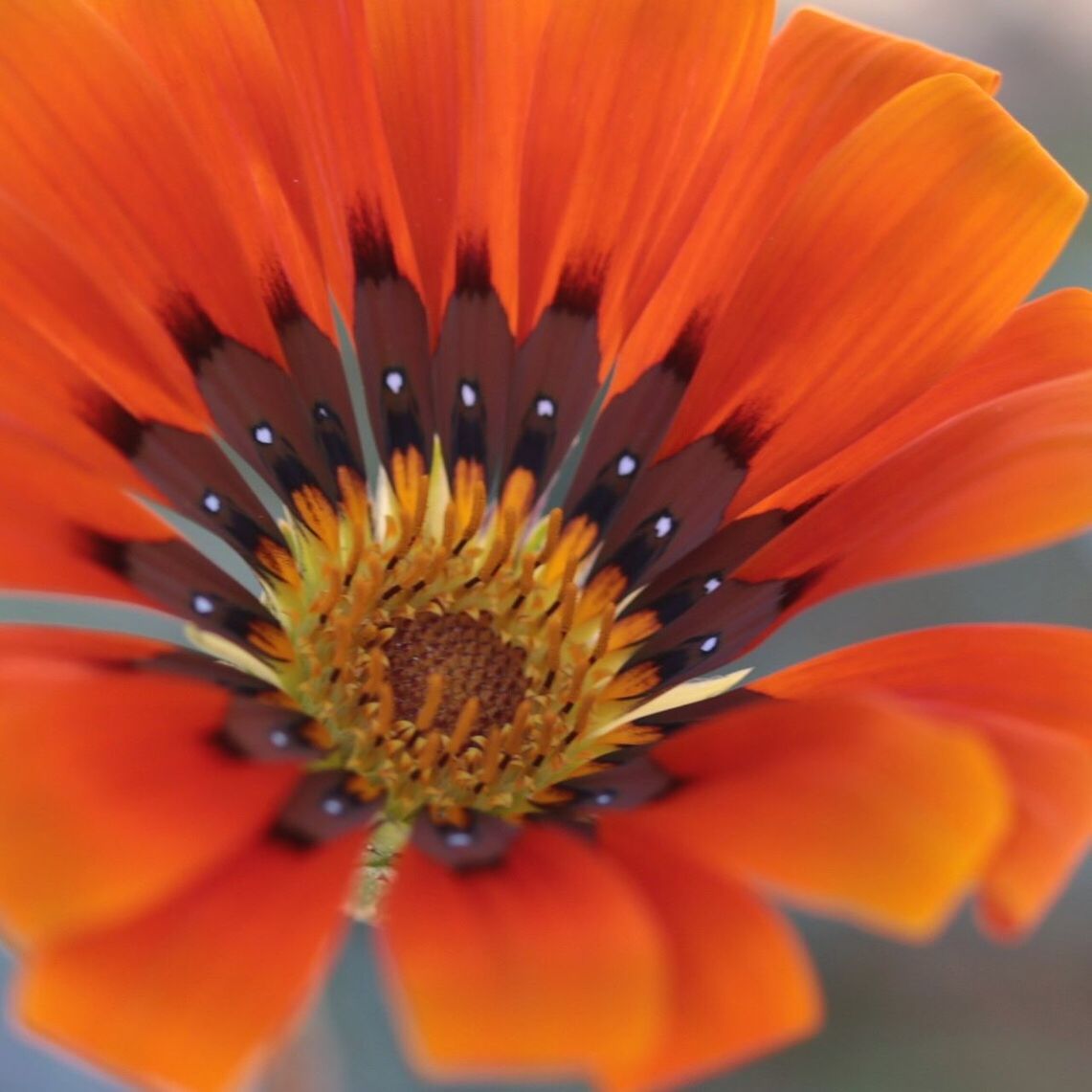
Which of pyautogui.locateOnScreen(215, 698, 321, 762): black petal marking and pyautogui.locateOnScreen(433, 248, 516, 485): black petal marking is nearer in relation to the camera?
pyautogui.locateOnScreen(215, 698, 321, 762): black petal marking

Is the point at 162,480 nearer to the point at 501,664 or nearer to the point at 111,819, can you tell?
the point at 501,664

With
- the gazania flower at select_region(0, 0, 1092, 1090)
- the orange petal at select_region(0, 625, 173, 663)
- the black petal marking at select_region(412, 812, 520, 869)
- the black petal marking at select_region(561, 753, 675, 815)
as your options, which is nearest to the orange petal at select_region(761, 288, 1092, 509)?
the gazania flower at select_region(0, 0, 1092, 1090)

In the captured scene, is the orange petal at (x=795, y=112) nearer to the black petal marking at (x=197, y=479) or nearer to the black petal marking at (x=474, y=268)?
the black petal marking at (x=474, y=268)

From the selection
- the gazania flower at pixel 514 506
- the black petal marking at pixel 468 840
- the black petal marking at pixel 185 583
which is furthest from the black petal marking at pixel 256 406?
the black petal marking at pixel 468 840

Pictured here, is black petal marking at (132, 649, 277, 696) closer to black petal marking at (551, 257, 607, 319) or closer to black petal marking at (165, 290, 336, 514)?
black petal marking at (165, 290, 336, 514)

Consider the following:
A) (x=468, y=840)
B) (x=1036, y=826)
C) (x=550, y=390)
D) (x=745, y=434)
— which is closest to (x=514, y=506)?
(x=550, y=390)
